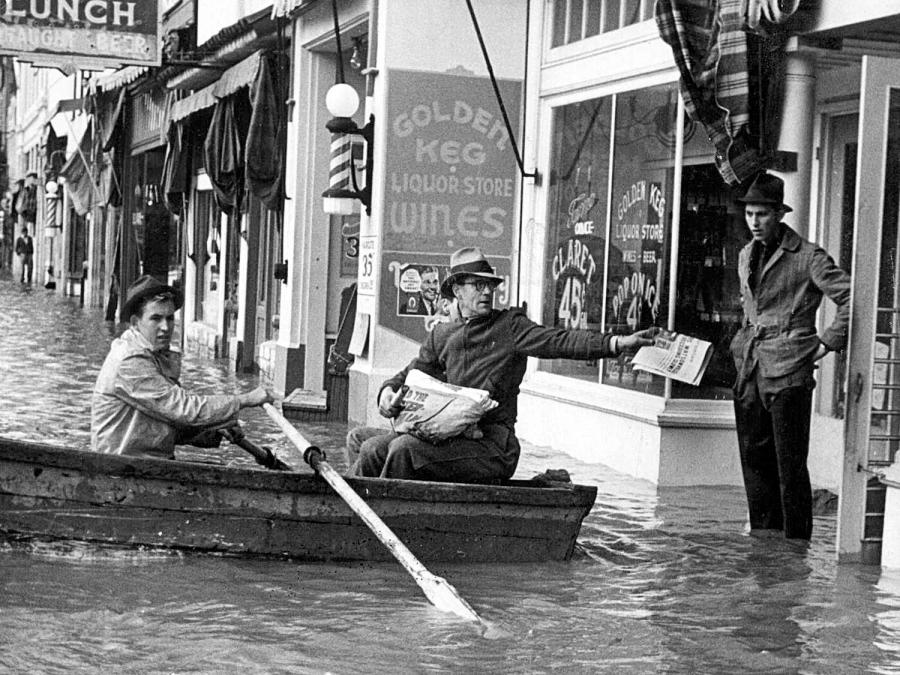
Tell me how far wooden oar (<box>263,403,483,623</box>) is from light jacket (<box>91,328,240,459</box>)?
0.43 metres

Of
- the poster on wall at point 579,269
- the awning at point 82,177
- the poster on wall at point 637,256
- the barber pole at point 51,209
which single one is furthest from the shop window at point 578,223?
the barber pole at point 51,209

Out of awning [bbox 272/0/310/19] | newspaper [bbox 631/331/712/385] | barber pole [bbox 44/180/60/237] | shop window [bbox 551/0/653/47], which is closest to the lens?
newspaper [bbox 631/331/712/385]

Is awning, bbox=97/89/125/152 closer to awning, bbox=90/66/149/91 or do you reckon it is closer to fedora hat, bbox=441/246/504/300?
awning, bbox=90/66/149/91

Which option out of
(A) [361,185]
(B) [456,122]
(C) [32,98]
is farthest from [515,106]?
(C) [32,98]

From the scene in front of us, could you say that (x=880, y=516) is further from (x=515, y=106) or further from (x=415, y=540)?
(x=515, y=106)

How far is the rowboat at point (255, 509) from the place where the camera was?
781 centimetres

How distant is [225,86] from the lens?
19781 millimetres

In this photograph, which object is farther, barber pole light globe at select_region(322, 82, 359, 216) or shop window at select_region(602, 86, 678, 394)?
barber pole light globe at select_region(322, 82, 359, 216)

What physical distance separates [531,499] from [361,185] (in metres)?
7.03

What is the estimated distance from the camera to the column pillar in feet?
33.6

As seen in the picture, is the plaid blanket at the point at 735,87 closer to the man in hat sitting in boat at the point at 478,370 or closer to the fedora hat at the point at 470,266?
the man in hat sitting in boat at the point at 478,370

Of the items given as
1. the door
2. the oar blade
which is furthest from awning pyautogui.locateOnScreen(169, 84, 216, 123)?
the oar blade

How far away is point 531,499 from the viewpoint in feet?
26.6

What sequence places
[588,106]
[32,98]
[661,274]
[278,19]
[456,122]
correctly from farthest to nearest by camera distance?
[32,98]
[278,19]
[456,122]
[588,106]
[661,274]
